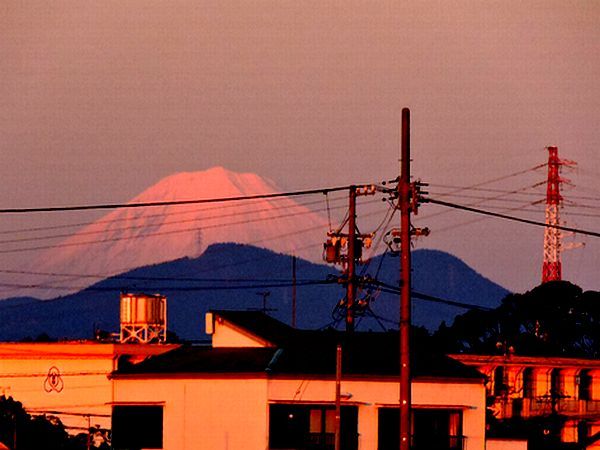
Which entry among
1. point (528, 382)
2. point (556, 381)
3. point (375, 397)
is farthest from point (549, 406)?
point (375, 397)

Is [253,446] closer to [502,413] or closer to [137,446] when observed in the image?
[137,446]

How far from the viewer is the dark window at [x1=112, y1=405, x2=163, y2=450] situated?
58156mm

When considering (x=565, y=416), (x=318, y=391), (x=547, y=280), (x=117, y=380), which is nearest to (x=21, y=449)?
(x=117, y=380)

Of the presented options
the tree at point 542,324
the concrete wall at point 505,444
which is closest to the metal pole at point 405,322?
the concrete wall at point 505,444

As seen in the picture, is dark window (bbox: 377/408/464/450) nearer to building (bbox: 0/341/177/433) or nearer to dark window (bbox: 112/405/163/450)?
dark window (bbox: 112/405/163/450)

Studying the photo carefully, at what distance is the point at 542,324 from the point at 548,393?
1646 centimetres

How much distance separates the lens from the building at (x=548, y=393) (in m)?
87.4

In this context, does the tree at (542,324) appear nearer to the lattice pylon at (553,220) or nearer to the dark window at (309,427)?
the lattice pylon at (553,220)

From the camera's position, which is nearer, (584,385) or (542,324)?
(584,385)

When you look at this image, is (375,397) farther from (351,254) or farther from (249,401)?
(351,254)

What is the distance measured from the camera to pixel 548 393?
9375 centimetres

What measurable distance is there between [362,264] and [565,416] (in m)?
31.5

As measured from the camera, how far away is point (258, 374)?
188ft

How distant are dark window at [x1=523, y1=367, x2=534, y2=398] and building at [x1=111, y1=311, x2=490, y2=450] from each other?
3353 cm
